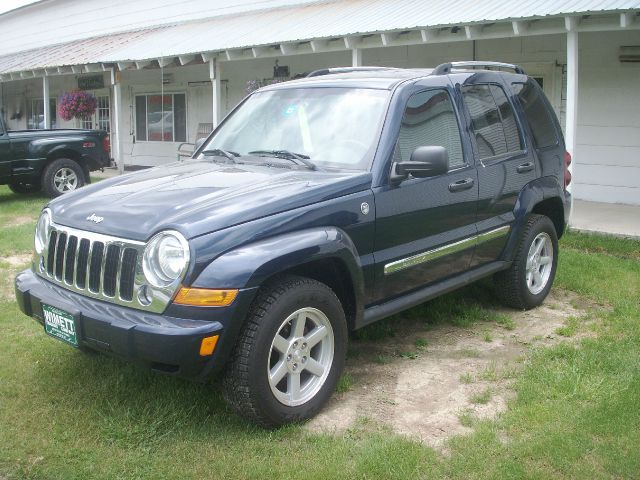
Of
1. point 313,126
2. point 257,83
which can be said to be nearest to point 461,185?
point 313,126

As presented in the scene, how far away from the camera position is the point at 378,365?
4.53 meters

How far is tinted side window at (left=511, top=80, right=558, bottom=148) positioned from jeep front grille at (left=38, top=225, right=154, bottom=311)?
11.3 ft

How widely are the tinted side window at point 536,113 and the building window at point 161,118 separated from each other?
1324cm

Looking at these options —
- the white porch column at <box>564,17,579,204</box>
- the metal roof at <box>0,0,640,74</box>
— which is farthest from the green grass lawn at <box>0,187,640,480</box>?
the metal roof at <box>0,0,640,74</box>

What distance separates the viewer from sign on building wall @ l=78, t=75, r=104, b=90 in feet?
66.9

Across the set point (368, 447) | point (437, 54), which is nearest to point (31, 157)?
point (437, 54)

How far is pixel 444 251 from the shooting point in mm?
4547

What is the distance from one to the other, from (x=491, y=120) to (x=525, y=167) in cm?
48

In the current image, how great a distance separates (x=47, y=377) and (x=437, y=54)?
10318 mm

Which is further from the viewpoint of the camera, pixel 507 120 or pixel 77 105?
pixel 77 105

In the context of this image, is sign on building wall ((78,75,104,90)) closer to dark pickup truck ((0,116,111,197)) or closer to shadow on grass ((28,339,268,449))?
dark pickup truck ((0,116,111,197))

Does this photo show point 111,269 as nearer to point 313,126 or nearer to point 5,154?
point 313,126

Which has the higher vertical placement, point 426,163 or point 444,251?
point 426,163

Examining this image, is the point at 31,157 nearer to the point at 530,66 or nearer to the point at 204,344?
the point at 530,66
